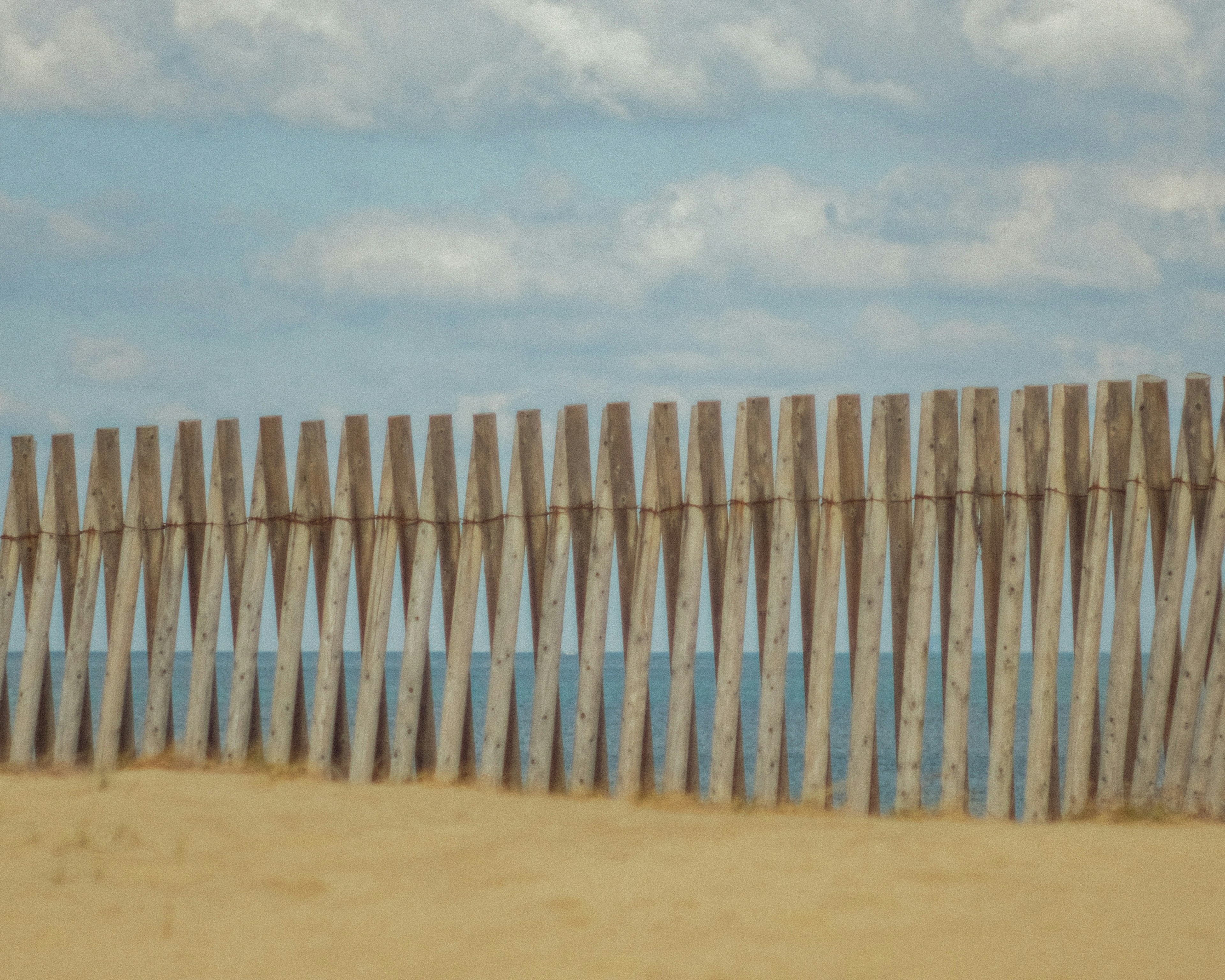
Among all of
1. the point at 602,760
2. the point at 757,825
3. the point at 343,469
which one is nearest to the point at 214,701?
the point at 343,469

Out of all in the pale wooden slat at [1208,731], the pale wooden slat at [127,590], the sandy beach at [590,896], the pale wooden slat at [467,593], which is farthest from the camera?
the pale wooden slat at [127,590]

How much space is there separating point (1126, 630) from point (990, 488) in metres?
0.90

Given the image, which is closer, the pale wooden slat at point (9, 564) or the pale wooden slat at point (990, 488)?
the pale wooden slat at point (990, 488)

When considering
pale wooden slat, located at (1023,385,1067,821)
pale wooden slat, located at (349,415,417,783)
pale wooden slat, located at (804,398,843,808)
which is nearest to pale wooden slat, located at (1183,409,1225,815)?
pale wooden slat, located at (1023,385,1067,821)

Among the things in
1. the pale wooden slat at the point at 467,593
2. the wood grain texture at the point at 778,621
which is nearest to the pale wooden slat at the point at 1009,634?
the wood grain texture at the point at 778,621

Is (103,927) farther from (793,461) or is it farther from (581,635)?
(793,461)

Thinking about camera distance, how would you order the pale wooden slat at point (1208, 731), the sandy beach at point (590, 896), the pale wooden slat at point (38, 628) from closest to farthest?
the sandy beach at point (590, 896)
the pale wooden slat at point (1208, 731)
the pale wooden slat at point (38, 628)

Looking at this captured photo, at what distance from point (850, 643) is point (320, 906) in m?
2.95

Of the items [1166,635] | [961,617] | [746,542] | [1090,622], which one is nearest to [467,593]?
[746,542]

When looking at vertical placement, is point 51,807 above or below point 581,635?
below

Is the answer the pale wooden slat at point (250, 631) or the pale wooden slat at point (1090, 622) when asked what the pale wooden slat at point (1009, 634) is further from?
the pale wooden slat at point (250, 631)

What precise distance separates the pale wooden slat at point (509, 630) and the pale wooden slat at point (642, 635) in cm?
20

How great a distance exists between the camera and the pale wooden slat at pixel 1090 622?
6016 mm

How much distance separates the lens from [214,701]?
7105 mm
